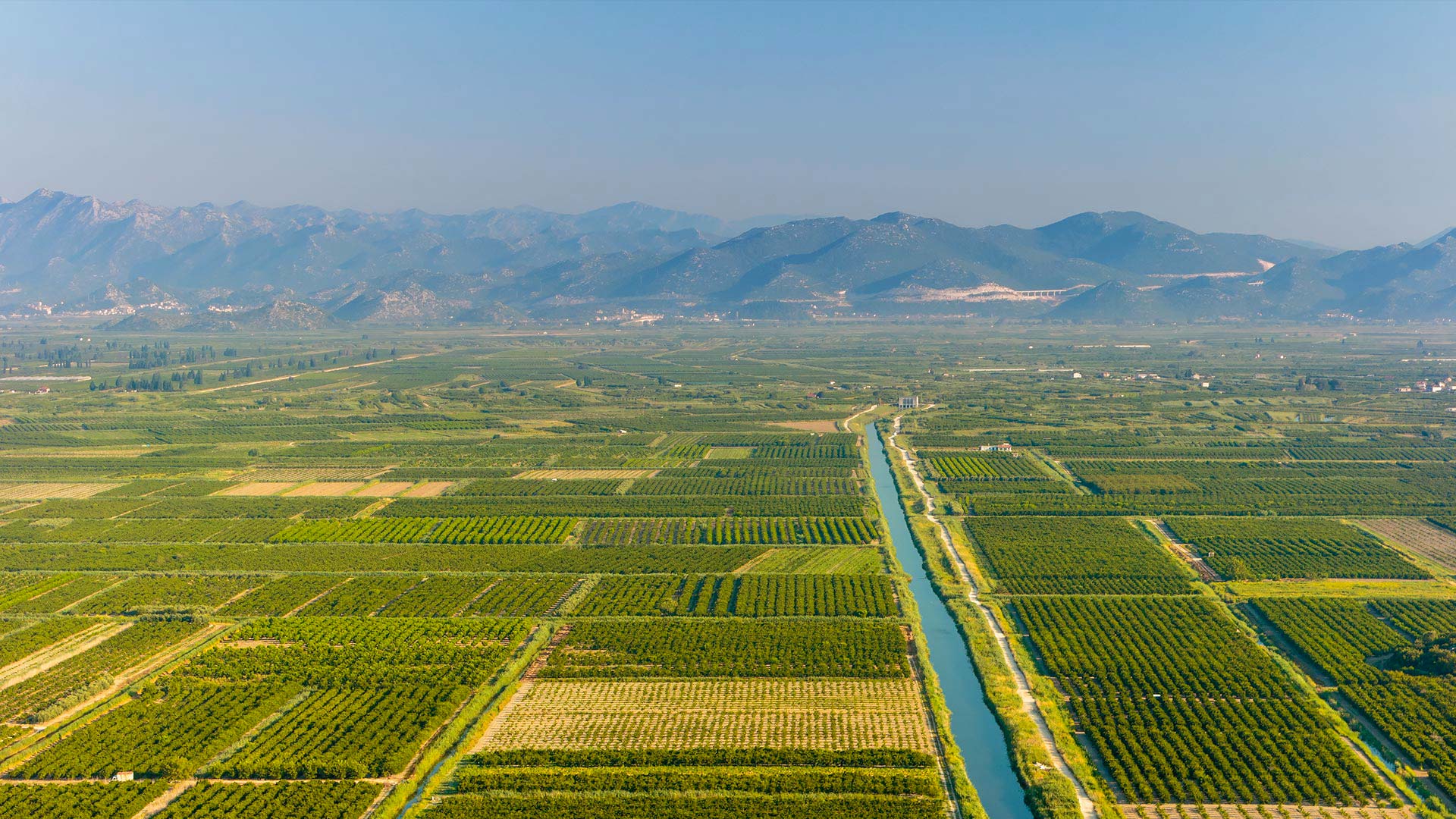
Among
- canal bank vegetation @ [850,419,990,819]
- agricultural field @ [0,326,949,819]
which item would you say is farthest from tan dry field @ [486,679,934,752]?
canal bank vegetation @ [850,419,990,819]

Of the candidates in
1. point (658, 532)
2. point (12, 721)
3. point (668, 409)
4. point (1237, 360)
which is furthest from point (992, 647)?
point (1237, 360)

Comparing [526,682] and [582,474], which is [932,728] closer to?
[526,682]

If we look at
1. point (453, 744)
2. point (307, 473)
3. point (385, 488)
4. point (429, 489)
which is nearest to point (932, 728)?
point (453, 744)

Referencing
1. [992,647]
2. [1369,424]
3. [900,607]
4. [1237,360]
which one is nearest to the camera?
[992,647]

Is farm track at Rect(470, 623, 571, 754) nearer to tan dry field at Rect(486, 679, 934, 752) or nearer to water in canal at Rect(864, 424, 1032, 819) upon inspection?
tan dry field at Rect(486, 679, 934, 752)

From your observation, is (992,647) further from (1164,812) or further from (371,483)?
(371,483)
